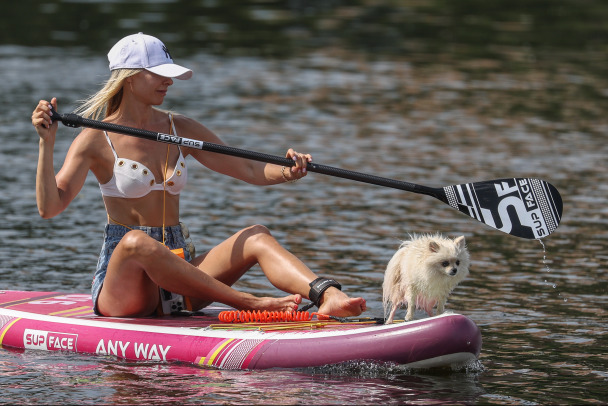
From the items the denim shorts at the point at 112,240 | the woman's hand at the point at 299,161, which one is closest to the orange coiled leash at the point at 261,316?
the denim shorts at the point at 112,240

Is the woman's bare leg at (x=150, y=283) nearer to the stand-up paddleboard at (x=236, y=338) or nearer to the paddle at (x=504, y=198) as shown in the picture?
the stand-up paddleboard at (x=236, y=338)

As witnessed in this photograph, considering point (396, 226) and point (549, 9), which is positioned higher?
point (549, 9)

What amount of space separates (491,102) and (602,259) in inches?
312

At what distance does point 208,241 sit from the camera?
10.4 meters

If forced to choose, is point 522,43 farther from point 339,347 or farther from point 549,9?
point 339,347

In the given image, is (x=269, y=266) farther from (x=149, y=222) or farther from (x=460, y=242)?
(x=460, y=242)

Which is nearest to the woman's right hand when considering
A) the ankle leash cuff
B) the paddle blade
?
the ankle leash cuff

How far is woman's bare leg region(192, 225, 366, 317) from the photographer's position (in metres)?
6.74

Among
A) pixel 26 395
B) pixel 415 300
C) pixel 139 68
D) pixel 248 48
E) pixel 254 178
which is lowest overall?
pixel 26 395

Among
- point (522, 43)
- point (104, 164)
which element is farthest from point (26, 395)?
point (522, 43)

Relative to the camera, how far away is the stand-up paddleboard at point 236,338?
6320mm

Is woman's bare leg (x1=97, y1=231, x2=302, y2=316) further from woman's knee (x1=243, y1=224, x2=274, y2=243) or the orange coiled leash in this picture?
woman's knee (x1=243, y1=224, x2=274, y2=243)

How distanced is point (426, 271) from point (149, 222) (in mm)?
1885

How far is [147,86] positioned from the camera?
706cm
